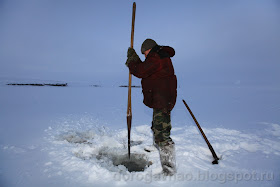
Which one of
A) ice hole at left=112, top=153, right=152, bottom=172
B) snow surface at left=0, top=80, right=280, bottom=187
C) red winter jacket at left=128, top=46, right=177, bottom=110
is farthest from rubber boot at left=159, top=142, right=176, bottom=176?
red winter jacket at left=128, top=46, right=177, bottom=110

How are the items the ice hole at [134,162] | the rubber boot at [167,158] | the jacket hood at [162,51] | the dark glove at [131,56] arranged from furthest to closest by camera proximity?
the ice hole at [134,162], the dark glove at [131,56], the rubber boot at [167,158], the jacket hood at [162,51]

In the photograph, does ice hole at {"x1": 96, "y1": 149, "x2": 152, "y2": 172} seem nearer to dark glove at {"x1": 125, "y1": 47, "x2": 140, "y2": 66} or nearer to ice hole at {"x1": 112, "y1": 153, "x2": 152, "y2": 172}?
ice hole at {"x1": 112, "y1": 153, "x2": 152, "y2": 172}

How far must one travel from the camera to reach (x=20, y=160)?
3150 mm

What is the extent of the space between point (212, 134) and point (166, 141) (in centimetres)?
274

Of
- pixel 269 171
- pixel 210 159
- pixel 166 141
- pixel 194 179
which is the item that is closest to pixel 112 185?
pixel 166 141

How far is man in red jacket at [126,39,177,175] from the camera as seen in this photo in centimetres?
277

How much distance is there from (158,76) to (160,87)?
7.4 inches

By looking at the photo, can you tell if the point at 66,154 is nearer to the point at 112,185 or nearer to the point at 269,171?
the point at 112,185

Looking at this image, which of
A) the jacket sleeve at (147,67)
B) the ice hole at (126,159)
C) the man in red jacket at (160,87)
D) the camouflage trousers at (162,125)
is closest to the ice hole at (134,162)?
the ice hole at (126,159)

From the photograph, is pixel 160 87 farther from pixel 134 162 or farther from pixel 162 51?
pixel 134 162

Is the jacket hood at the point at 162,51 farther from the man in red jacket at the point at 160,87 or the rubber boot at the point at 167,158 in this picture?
the rubber boot at the point at 167,158

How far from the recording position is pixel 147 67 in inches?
107

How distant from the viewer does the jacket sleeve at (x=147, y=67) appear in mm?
2707

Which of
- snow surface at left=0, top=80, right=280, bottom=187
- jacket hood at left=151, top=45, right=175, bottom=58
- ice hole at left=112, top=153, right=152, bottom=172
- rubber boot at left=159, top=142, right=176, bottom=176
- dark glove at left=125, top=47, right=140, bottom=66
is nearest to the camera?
snow surface at left=0, top=80, right=280, bottom=187
